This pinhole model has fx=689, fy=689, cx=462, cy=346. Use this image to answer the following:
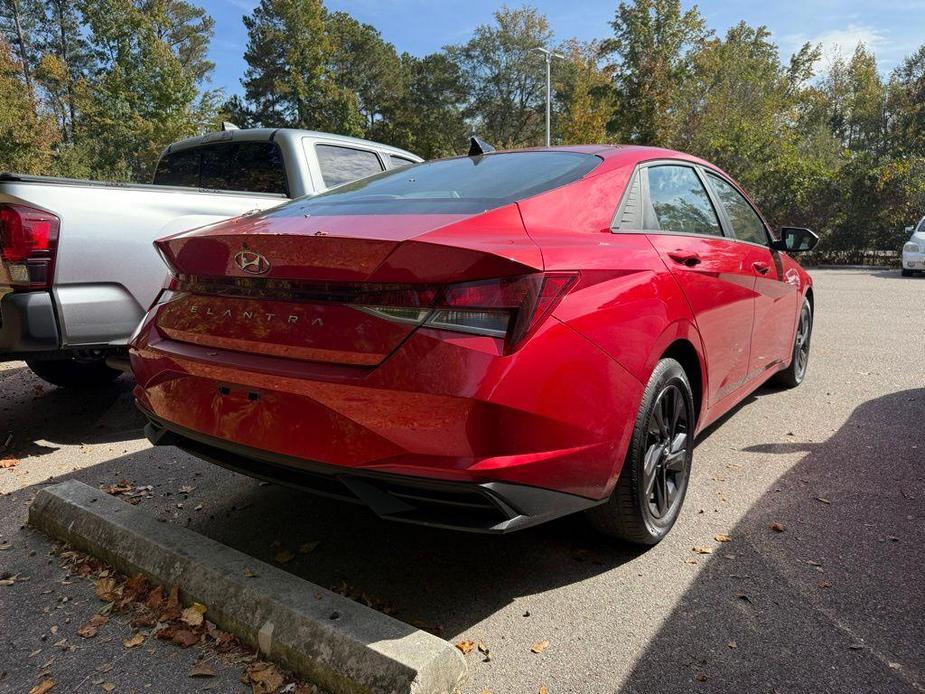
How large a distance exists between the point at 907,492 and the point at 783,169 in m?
21.3

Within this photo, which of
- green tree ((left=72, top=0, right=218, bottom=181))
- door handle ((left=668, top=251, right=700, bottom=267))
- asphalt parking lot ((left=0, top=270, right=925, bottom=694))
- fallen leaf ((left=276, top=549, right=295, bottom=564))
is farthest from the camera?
green tree ((left=72, top=0, right=218, bottom=181))

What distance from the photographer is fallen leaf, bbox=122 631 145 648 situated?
219 centimetres

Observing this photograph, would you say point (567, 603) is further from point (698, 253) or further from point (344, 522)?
point (698, 253)

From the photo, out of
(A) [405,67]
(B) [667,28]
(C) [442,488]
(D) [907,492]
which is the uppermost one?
(A) [405,67]

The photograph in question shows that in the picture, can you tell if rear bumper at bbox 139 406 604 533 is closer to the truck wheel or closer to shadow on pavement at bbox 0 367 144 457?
shadow on pavement at bbox 0 367 144 457

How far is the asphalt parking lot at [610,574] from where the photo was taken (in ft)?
6.81

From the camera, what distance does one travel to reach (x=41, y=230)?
3.74 meters

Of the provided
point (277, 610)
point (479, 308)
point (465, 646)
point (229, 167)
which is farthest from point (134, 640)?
point (229, 167)

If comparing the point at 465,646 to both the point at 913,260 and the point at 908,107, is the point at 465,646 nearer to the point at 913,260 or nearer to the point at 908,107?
the point at 913,260

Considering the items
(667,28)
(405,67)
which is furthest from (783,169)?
(405,67)

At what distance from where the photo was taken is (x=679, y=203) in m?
3.31

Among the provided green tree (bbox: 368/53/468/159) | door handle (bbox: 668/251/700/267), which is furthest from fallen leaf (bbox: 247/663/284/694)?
green tree (bbox: 368/53/468/159)

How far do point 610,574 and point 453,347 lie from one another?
1268 millimetres

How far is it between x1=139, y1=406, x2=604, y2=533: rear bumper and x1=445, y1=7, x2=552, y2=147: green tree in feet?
167
